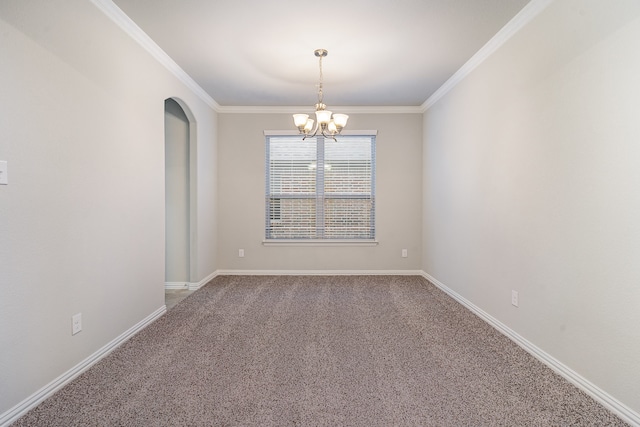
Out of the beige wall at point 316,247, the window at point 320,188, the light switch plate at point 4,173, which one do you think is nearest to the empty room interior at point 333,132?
the light switch plate at point 4,173

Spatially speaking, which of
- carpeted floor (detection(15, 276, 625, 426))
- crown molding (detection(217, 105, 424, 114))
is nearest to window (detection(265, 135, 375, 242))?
crown molding (detection(217, 105, 424, 114))

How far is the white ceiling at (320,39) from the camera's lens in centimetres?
243

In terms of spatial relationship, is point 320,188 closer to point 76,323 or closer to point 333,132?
point 333,132

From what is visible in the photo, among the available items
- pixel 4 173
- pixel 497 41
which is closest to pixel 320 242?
pixel 497 41

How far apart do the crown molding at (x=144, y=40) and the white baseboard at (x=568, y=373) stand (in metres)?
4.00

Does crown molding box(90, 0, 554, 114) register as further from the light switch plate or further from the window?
the light switch plate

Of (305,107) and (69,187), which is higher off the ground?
(305,107)

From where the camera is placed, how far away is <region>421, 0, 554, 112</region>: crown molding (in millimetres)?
2346

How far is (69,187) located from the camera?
6.73ft

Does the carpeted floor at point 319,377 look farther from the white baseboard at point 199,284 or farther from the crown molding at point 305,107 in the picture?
the crown molding at point 305,107

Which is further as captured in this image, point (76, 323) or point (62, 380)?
point (76, 323)

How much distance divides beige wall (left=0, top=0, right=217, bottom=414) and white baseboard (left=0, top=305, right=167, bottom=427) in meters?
0.03

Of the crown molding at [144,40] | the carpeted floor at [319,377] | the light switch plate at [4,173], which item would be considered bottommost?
the carpeted floor at [319,377]

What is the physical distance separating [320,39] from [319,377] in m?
2.74
